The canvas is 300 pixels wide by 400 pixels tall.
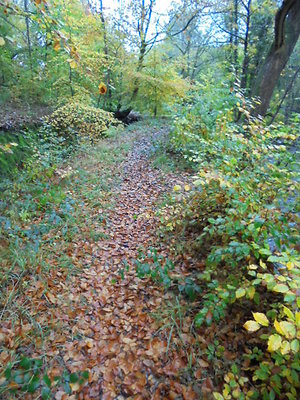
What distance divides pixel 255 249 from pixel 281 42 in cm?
522

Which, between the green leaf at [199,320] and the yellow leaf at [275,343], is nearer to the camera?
the yellow leaf at [275,343]

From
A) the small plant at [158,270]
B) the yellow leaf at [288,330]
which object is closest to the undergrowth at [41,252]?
the small plant at [158,270]

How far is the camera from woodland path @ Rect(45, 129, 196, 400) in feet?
6.61

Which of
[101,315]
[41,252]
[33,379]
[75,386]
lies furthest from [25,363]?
[41,252]

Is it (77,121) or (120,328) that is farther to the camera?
(77,121)

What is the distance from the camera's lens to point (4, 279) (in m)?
2.75

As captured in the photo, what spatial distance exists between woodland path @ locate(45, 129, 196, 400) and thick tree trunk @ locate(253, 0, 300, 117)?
4.24 metres

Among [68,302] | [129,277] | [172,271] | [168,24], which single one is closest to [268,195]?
[172,271]

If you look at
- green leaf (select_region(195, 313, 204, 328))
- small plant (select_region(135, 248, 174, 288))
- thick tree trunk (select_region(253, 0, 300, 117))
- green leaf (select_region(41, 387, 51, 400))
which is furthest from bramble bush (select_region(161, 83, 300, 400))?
thick tree trunk (select_region(253, 0, 300, 117))

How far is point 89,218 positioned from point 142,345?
239 cm

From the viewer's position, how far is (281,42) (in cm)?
512

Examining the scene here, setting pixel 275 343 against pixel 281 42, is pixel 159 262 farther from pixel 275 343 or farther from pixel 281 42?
pixel 281 42

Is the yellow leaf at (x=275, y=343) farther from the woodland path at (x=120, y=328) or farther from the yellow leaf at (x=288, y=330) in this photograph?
the woodland path at (x=120, y=328)

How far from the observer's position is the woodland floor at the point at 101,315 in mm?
2053
